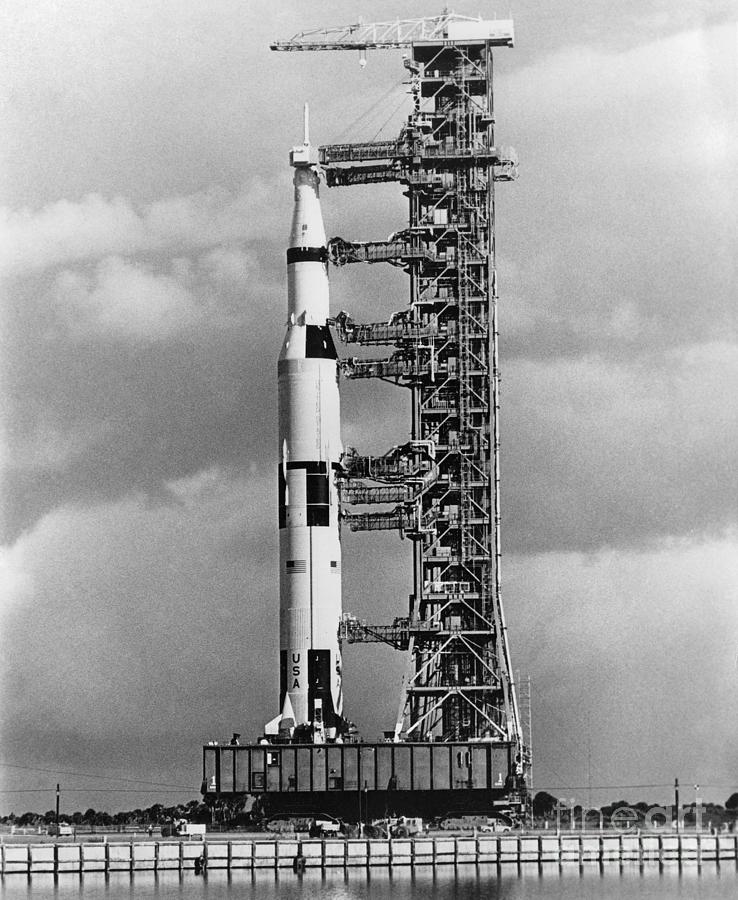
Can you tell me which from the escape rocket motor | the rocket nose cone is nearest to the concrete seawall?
the escape rocket motor

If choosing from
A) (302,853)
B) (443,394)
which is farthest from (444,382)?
(302,853)

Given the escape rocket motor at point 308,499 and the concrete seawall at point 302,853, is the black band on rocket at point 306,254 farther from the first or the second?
the concrete seawall at point 302,853

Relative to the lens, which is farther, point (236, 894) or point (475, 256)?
point (475, 256)

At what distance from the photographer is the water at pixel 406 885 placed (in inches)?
5002

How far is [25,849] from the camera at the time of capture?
138 m

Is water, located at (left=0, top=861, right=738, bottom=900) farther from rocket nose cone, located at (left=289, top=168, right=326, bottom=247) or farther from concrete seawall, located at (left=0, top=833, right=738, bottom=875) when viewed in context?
rocket nose cone, located at (left=289, top=168, right=326, bottom=247)

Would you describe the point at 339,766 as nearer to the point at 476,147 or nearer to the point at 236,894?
the point at 236,894

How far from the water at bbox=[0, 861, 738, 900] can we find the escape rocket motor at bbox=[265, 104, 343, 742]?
13012mm

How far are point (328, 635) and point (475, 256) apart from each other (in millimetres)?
22465

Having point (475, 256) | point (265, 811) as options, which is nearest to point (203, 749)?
point (265, 811)

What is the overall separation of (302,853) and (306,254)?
34293 mm

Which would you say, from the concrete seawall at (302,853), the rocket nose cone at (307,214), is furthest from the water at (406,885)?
the rocket nose cone at (307,214)

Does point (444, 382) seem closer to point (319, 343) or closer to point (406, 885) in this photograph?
point (319, 343)

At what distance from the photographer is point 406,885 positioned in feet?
435
